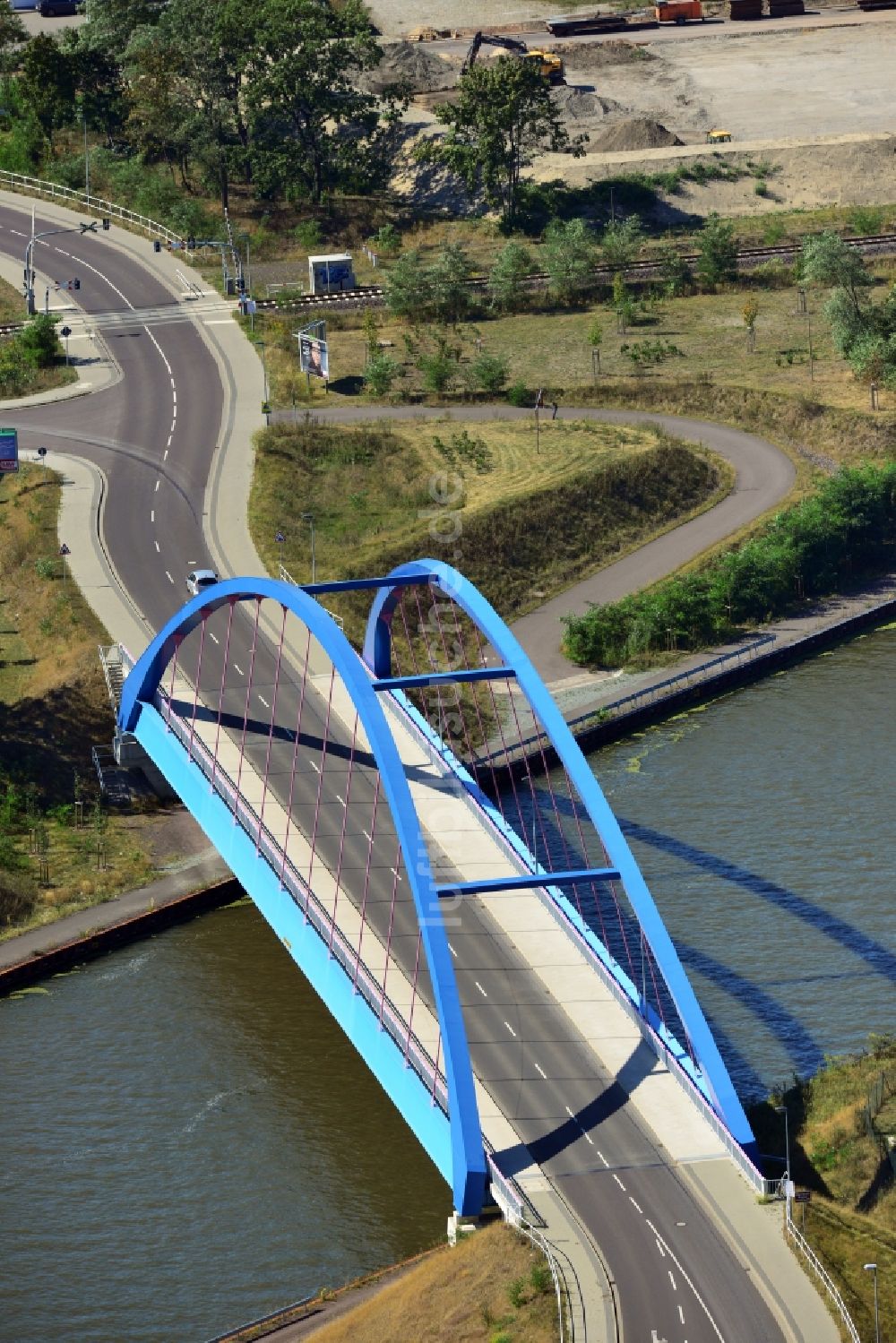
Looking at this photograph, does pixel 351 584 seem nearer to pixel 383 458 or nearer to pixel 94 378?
pixel 383 458

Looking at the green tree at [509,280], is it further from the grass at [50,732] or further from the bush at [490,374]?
the grass at [50,732]

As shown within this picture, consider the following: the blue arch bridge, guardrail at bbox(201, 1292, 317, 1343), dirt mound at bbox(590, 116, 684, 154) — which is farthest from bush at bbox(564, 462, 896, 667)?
dirt mound at bbox(590, 116, 684, 154)

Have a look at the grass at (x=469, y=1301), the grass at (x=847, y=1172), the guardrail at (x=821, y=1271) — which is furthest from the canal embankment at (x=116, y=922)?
the guardrail at (x=821, y=1271)

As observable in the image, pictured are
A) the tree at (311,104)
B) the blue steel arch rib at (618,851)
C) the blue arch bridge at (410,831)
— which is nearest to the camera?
the blue steel arch rib at (618,851)

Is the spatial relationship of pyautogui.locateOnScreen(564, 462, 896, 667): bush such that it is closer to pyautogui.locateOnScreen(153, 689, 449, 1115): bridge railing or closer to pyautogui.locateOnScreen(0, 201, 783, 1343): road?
pyautogui.locateOnScreen(0, 201, 783, 1343): road

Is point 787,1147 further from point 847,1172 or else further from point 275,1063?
point 275,1063

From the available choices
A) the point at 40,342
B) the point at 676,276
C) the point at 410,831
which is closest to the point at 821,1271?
the point at 410,831
